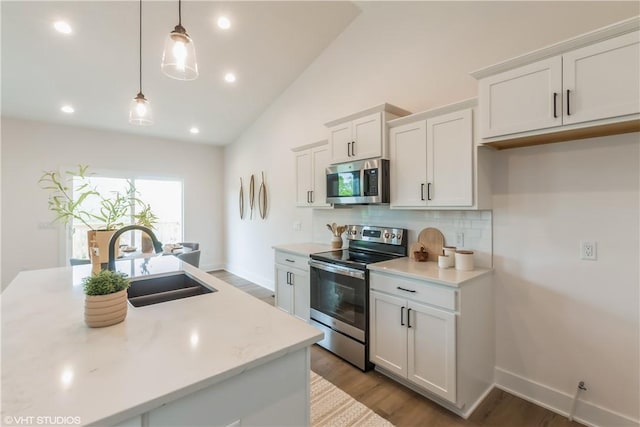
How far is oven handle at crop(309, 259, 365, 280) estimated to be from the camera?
253 centimetres

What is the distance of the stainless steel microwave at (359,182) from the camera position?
271 cm

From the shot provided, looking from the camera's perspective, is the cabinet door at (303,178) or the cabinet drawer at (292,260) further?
the cabinet door at (303,178)

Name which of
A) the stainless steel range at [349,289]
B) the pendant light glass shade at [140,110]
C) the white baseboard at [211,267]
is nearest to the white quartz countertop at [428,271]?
the stainless steel range at [349,289]

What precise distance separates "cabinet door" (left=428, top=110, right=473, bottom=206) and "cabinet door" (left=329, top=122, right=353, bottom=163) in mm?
849

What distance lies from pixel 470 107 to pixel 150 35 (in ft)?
11.4

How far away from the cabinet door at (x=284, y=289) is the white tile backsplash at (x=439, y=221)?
879mm

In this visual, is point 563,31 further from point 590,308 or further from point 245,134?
point 245,134

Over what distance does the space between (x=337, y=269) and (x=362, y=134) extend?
4.38 ft

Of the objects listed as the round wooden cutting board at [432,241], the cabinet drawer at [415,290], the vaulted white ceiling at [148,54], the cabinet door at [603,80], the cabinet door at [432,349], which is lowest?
the cabinet door at [432,349]

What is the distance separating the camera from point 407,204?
260 centimetres

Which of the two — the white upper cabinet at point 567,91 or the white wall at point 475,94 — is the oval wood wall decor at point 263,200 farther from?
the white upper cabinet at point 567,91

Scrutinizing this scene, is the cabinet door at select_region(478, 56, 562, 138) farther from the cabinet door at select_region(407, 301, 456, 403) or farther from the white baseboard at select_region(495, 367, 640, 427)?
the white baseboard at select_region(495, 367, 640, 427)

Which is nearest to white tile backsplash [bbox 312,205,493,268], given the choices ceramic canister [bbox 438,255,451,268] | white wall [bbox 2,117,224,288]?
ceramic canister [bbox 438,255,451,268]

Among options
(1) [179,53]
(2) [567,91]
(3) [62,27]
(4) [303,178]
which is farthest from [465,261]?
(3) [62,27]
